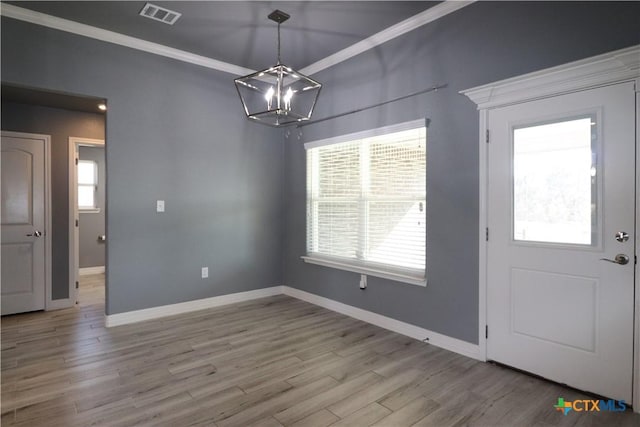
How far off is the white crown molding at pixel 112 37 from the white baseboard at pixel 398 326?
10.3 feet

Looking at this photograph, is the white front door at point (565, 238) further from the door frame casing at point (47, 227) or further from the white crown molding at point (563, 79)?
the door frame casing at point (47, 227)

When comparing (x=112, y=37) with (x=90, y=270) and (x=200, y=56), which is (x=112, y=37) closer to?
(x=200, y=56)

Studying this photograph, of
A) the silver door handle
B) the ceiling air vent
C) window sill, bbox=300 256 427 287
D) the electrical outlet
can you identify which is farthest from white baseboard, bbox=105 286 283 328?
the silver door handle

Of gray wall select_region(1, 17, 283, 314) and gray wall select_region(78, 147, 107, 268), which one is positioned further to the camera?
gray wall select_region(78, 147, 107, 268)

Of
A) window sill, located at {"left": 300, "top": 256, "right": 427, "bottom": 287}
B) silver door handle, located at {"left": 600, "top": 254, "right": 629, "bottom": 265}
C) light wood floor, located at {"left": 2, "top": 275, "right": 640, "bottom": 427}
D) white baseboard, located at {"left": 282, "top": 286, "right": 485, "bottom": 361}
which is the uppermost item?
silver door handle, located at {"left": 600, "top": 254, "right": 629, "bottom": 265}

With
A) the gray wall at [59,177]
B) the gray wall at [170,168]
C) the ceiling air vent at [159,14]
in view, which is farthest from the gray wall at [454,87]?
the gray wall at [59,177]

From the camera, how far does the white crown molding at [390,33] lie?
305 cm

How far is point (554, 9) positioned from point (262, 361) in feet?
11.4

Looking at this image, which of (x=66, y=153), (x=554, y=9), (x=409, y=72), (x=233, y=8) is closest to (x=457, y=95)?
(x=409, y=72)

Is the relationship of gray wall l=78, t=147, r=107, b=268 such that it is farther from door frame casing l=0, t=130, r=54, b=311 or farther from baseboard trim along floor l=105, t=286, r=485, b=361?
baseboard trim along floor l=105, t=286, r=485, b=361

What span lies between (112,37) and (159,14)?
0.78m

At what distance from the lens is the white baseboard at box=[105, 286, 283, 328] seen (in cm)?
380

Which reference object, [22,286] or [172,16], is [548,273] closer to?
[172,16]

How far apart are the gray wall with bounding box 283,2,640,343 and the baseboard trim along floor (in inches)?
2.9
